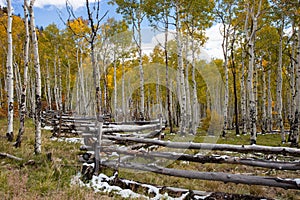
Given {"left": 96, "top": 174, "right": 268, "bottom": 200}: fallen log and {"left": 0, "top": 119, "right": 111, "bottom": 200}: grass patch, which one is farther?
{"left": 96, "top": 174, "right": 268, "bottom": 200}: fallen log

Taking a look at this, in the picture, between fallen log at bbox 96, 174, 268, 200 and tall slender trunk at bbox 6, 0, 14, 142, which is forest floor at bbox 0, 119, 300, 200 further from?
tall slender trunk at bbox 6, 0, 14, 142

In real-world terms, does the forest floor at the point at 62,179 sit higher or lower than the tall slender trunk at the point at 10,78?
lower

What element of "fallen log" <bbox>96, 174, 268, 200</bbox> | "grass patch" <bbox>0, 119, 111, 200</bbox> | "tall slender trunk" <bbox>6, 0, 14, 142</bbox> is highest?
"tall slender trunk" <bbox>6, 0, 14, 142</bbox>

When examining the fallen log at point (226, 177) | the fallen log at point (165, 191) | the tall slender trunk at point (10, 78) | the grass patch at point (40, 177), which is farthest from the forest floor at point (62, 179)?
the tall slender trunk at point (10, 78)

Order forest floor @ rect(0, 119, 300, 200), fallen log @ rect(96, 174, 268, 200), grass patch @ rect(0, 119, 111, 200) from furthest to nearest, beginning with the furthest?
1. fallen log @ rect(96, 174, 268, 200)
2. forest floor @ rect(0, 119, 300, 200)
3. grass patch @ rect(0, 119, 111, 200)

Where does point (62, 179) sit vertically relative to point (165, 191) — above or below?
above

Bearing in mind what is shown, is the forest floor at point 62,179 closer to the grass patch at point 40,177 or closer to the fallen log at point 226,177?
the grass patch at point 40,177

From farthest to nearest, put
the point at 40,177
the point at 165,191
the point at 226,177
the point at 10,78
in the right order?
the point at 10,78 → the point at 40,177 → the point at 165,191 → the point at 226,177

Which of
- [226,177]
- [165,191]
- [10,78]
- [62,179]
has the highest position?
[10,78]

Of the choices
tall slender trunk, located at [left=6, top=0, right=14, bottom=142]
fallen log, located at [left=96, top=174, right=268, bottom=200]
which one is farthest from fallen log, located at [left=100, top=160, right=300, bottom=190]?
tall slender trunk, located at [left=6, top=0, right=14, bottom=142]

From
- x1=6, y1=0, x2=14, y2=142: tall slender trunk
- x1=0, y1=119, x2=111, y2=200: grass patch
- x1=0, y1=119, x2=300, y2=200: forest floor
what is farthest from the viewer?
x1=6, y1=0, x2=14, y2=142: tall slender trunk

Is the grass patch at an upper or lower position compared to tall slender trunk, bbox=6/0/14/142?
lower

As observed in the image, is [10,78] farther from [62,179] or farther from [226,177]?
[226,177]

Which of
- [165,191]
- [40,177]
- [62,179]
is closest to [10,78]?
[40,177]
